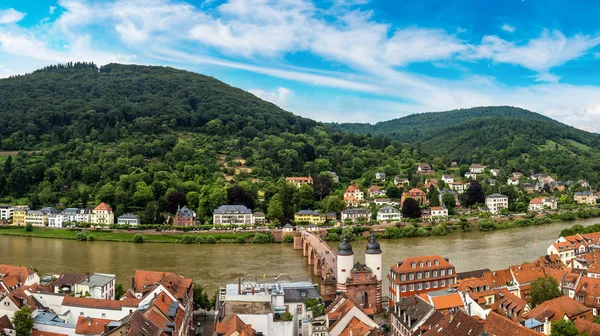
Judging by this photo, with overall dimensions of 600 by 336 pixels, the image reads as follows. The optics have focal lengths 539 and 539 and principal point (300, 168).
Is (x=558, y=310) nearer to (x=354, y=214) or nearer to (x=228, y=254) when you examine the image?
(x=228, y=254)

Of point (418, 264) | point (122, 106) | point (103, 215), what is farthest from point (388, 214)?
point (122, 106)

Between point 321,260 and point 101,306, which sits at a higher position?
point 101,306

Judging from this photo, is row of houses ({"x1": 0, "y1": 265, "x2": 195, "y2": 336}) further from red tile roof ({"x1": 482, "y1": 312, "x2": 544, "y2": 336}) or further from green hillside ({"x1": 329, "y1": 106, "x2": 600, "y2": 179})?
green hillside ({"x1": 329, "y1": 106, "x2": 600, "y2": 179})

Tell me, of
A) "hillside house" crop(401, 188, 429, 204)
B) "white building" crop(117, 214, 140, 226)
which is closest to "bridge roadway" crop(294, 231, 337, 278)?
"white building" crop(117, 214, 140, 226)

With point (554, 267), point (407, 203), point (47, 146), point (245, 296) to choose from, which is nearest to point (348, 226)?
point (407, 203)

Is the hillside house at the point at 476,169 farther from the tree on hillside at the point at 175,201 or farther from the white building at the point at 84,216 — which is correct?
the white building at the point at 84,216

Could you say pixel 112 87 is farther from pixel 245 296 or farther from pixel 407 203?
pixel 245 296
